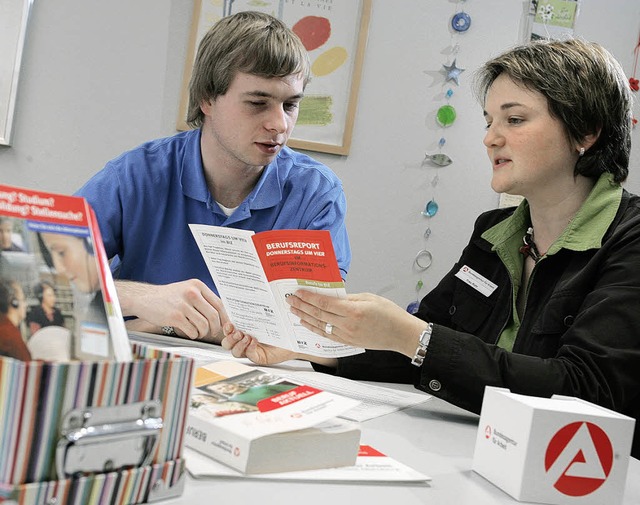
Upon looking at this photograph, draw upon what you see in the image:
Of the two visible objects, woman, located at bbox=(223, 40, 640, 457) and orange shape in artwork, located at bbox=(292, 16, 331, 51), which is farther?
orange shape in artwork, located at bbox=(292, 16, 331, 51)

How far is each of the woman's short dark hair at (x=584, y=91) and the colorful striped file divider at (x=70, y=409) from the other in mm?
1298

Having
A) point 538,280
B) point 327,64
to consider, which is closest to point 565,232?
point 538,280

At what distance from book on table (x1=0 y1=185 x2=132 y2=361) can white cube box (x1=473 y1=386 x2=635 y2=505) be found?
0.51 metres

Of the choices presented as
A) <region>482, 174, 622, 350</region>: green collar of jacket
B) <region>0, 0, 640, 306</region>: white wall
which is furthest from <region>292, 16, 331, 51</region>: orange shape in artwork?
<region>482, 174, 622, 350</region>: green collar of jacket

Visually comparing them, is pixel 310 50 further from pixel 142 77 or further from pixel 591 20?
pixel 591 20

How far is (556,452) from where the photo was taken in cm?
92

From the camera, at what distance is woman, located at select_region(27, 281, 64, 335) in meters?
0.67

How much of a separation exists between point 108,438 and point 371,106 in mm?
2550

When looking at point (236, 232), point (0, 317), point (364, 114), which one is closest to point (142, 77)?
point (364, 114)

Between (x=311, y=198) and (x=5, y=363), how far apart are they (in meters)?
1.51

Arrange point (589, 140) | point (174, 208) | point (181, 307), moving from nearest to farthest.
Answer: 1. point (181, 307)
2. point (589, 140)
3. point (174, 208)

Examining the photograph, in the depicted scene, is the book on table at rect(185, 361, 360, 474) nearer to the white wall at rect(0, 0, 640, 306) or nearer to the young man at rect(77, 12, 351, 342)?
the young man at rect(77, 12, 351, 342)

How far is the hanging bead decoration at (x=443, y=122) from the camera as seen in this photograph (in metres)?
3.06

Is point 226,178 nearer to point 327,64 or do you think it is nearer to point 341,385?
point 341,385
